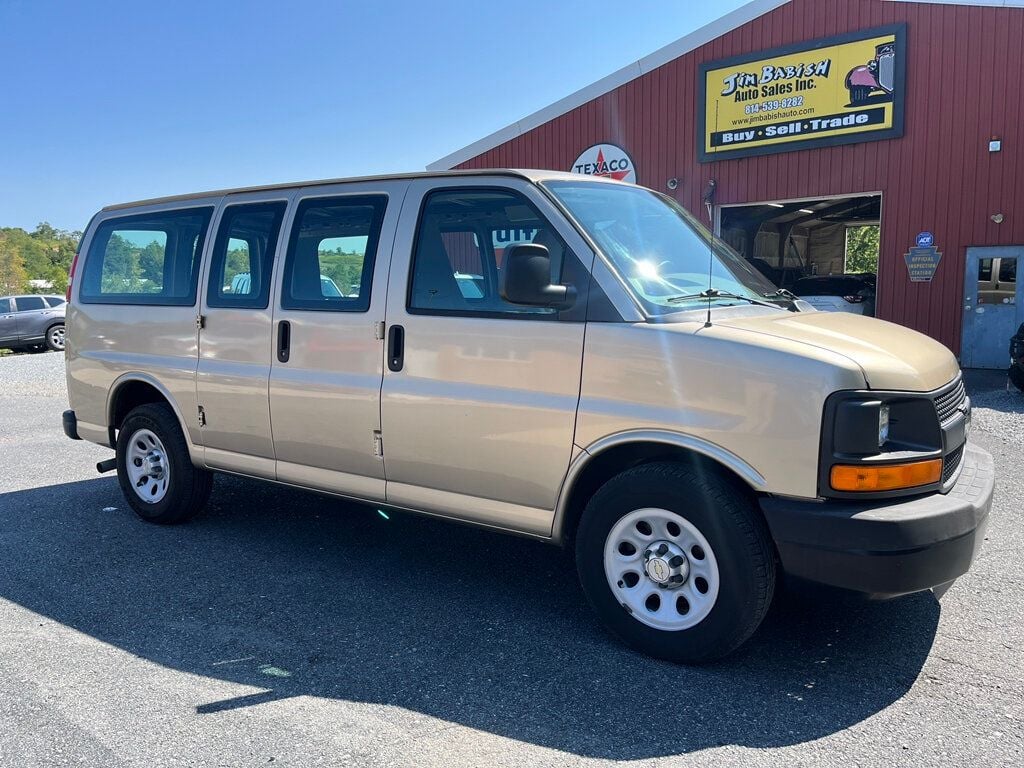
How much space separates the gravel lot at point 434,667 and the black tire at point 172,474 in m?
0.27

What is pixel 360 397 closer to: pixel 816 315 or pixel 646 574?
pixel 646 574

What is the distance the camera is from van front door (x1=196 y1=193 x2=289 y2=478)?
15.6 ft

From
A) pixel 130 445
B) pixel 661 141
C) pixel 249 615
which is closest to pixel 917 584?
pixel 249 615

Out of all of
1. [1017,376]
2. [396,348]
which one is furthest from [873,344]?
[1017,376]

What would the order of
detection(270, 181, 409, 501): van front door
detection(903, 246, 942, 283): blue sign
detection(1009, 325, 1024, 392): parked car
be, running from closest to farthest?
1. detection(270, 181, 409, 501): van front door
2. detection(1009, 325, 1024, 392): parked car
3. detection(903, 246, 942, 283): blue sign

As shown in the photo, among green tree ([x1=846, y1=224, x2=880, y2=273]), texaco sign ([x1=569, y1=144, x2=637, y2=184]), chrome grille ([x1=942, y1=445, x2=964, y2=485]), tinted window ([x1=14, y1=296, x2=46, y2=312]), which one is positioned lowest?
chrome grille ([x1=942, y1=445, x2=964, y2=485])

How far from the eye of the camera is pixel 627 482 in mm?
3436

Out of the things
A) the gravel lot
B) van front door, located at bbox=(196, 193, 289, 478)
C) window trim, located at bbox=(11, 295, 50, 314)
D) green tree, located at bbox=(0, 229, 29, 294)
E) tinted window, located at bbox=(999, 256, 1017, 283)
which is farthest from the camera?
green tree, located at bbox=(0, 229, 29, 294)

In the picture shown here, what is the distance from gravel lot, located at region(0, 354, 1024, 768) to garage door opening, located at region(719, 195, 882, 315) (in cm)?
1014

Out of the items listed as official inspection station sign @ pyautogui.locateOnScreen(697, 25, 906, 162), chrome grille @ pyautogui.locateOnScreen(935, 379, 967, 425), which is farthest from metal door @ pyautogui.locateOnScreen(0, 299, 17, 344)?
chrome grille @ pyautogui.locateOnScreen(935, 379, 967, 425)

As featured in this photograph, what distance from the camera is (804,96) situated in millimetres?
15422

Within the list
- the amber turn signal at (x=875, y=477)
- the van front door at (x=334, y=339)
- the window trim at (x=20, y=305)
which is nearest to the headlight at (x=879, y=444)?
the amber turn signal at (x=875, y=477)

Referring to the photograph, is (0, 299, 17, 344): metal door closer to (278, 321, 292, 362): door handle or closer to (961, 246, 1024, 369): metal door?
(278, 321, 292, 362): door handle

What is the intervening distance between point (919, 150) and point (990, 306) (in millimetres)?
3031
